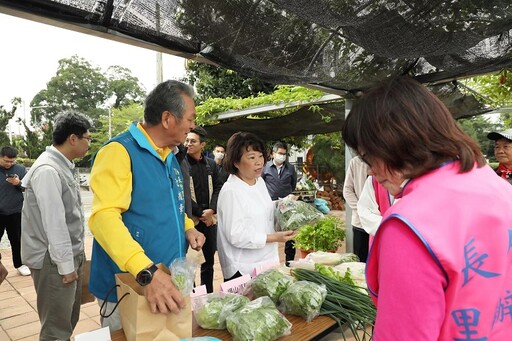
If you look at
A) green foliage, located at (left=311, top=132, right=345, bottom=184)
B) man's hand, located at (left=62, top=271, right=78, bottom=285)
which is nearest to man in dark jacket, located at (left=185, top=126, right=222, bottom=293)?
man's hand, located at (left=62, top=271, right=78, bottom=285)

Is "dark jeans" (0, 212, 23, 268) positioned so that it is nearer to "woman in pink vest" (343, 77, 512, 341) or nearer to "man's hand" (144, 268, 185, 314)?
"man's hand" (144, 268, 185, 314)

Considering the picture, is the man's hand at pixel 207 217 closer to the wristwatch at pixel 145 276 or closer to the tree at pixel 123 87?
the wristwatch at pixel 145 276

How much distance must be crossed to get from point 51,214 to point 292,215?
1510 mm

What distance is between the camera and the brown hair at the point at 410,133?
77cm

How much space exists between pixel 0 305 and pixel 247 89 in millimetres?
8641

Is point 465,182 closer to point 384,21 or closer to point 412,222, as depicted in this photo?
point 412,222

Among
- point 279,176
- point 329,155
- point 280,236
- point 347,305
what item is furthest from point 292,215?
point 329,155

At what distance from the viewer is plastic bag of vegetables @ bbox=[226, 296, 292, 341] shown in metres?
1.30

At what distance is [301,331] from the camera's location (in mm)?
1458

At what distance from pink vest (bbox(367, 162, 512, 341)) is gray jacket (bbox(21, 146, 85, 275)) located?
214 centimetres

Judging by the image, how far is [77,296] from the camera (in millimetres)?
2580

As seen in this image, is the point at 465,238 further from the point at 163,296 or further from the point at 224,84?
the point at 224,84

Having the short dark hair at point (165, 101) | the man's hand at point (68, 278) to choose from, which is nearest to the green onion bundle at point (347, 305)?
the short dark hair at point (165, 101)

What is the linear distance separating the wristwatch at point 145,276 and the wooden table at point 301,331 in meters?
0.28
